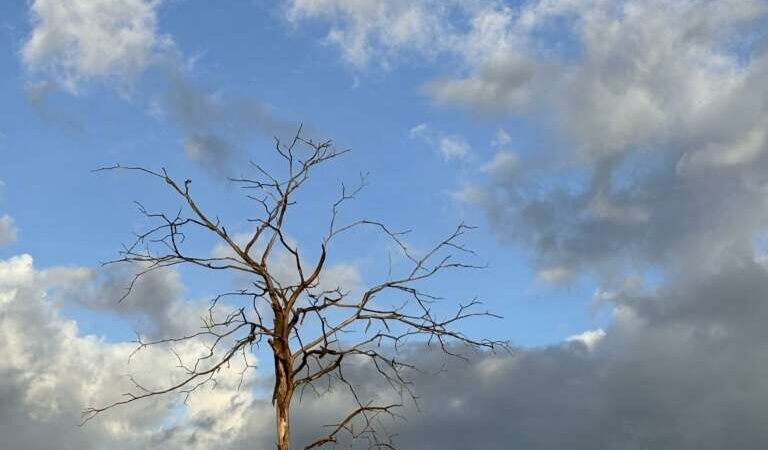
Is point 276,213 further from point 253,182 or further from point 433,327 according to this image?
point 433,327

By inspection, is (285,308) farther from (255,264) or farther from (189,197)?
(189,197)

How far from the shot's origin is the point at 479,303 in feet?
37.5

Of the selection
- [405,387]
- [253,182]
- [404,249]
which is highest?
[253,182]

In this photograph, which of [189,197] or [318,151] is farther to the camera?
[318,151]

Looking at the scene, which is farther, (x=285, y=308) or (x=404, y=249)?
(x=404, y=249)

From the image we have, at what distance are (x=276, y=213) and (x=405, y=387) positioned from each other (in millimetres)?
2608

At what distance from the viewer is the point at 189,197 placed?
35.4 feet

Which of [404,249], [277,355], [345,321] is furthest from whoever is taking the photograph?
[404,249]

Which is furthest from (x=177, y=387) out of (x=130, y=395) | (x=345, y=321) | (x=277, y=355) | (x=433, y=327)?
(x=433, y=327)

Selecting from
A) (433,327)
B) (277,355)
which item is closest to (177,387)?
(277,355)

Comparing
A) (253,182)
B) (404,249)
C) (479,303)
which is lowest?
(479,303)

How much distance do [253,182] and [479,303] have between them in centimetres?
312

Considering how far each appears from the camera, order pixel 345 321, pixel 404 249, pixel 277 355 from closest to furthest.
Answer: pixel 277 355, pixel 345 321, pixel 404 249

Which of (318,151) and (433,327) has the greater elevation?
(318,151)
